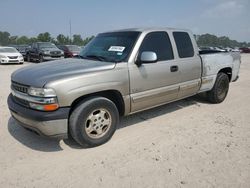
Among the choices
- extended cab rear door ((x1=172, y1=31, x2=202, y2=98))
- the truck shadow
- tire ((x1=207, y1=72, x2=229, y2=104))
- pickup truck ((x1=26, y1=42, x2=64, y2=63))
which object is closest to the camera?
the truck shadow

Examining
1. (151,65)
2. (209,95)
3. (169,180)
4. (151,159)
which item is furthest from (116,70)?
(209,95)

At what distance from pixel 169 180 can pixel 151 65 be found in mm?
2141

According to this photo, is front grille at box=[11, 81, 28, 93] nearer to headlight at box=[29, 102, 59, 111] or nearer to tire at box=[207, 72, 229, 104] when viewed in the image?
headlight at box=[29, 102, 59, 111]

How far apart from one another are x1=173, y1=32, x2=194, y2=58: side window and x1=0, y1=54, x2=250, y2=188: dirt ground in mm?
1376

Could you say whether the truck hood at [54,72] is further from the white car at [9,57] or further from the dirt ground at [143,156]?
the white car at [9,57]

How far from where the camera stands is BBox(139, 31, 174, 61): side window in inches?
177

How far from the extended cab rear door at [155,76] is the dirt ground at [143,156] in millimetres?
546

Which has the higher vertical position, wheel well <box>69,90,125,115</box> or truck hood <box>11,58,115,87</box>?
truck hood <box>11,58,115,87</box>

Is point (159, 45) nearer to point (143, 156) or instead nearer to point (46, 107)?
point (143, 156)

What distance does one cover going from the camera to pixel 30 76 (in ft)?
12.1

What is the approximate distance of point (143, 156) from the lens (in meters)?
3.60

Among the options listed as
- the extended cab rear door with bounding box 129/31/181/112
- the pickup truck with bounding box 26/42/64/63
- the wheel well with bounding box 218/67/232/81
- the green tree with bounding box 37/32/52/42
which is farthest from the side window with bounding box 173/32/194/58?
the green tree with bounding box 37/32/52/42

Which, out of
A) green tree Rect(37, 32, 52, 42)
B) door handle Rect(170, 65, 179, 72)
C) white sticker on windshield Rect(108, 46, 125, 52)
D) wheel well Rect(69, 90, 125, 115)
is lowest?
wheel well Rect(69, 90, 125, 115)

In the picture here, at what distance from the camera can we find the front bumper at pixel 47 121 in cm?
339
